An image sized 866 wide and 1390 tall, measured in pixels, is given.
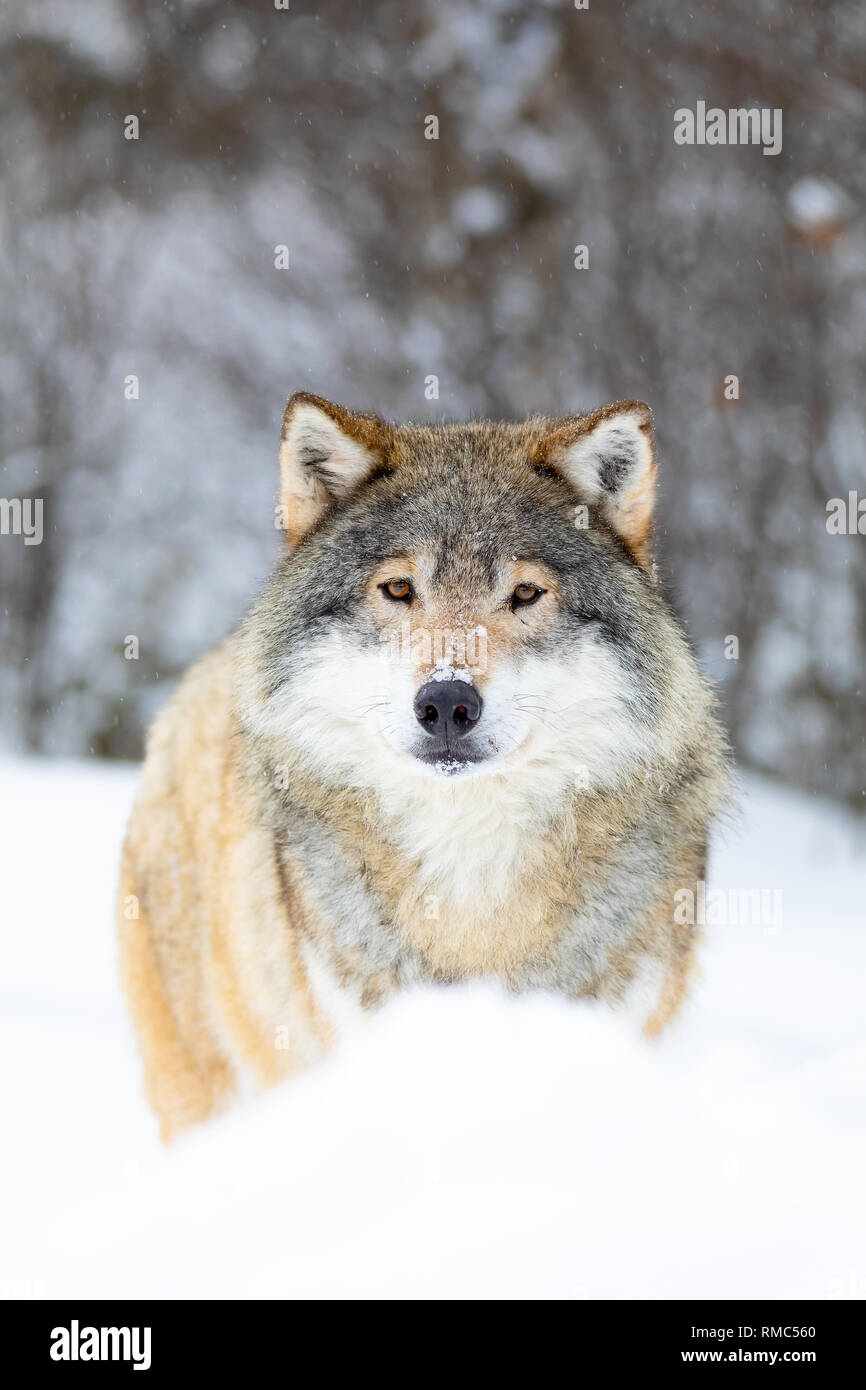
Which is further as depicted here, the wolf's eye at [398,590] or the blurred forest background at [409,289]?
the blurred forest background at [409,289]

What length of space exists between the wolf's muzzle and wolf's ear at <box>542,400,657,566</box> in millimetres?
870

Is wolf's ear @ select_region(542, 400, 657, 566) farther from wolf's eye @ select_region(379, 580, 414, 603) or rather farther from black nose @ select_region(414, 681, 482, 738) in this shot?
black nose @ select_region(414, 681, 482, 738)

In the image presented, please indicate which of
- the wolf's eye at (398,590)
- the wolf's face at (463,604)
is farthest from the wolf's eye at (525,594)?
the wolf's eye at (398,590)

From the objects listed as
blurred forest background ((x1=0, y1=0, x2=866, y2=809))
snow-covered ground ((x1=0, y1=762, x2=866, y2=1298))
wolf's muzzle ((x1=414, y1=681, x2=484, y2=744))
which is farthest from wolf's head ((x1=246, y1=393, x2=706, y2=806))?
blurred forest background ((x1=0, y1=0, x2=866, y2=809))

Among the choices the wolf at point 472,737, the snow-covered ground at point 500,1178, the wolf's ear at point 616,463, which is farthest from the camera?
the wolf's ear at point 616,463

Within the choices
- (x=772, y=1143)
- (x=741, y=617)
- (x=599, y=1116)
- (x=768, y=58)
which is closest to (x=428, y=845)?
(x=599, y=1116)

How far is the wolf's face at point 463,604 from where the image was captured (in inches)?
138

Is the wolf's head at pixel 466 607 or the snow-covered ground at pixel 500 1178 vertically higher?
the wolf's head at pixel 466 607

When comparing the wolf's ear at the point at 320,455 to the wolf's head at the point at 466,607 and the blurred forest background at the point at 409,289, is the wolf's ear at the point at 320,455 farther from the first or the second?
the blurred forest background at the point at 409,289

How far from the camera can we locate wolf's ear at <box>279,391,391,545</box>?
3.89 meters

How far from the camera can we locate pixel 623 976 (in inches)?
148

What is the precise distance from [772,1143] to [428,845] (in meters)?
1.25

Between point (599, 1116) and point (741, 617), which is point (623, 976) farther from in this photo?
point (741, 617)

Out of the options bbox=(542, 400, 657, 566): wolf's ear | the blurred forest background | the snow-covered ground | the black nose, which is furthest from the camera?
the blurred forest background
